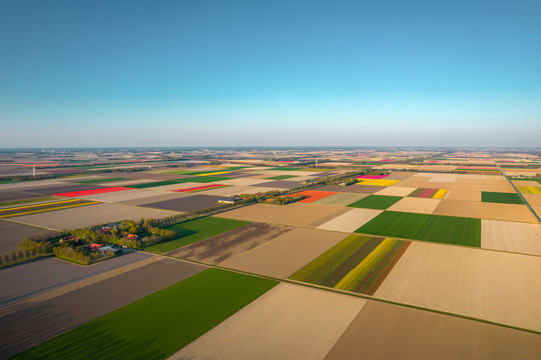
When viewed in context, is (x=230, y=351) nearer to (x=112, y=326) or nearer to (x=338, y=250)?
(x=112, y=326)

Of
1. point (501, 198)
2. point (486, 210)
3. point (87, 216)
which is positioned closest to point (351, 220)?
point (486, 210)

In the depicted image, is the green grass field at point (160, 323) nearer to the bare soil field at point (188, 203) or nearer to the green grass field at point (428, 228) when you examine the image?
the green grass field at point (428, 228)

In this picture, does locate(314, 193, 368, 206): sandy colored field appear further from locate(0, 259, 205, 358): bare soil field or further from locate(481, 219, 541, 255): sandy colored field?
locate(0, 259, 205, 358): bare soil field

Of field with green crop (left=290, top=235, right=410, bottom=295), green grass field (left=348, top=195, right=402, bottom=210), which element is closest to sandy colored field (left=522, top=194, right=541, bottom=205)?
green grass field (left=348, top=195, right=402, bottom=210)

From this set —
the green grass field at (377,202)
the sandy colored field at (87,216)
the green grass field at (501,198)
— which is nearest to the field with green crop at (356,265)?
the green grass field at (377,202)

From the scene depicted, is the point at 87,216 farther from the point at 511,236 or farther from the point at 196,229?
the point at 511,236

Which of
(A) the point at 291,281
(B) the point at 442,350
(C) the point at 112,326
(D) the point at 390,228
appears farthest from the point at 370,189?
(C) the point at 112,326
